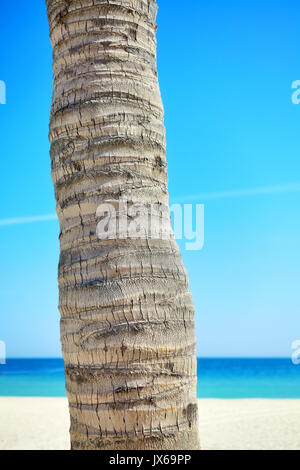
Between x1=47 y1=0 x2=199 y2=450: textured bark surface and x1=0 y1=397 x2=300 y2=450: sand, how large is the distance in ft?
29.5

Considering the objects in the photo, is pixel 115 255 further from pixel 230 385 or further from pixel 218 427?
pixel 230 385

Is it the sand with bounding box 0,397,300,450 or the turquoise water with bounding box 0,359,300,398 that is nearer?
the sand with bounding box 0,397,300,450

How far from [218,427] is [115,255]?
41.3 ft

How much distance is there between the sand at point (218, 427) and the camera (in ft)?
36.3

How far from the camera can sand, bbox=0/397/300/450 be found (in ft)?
36.3

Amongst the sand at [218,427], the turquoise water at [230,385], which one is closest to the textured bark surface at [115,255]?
the sand at [218,427]

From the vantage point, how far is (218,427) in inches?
529

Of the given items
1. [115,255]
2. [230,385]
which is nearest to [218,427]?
[115,255]

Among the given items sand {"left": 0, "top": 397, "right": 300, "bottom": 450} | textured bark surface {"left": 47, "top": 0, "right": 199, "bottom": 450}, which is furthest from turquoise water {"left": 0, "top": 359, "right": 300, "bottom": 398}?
textured bark surface {"left": 47, "top": 0, "right": 199, "bottom": 450}

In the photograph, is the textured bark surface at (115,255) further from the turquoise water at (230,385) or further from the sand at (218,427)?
the turquoise water at (230,385)

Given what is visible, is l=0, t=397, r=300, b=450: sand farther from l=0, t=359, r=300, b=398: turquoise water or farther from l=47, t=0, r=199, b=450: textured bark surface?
l=0, t=359, r=300, b=398: turquoise water

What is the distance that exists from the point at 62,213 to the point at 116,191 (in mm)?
359

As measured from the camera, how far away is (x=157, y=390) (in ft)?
7.33

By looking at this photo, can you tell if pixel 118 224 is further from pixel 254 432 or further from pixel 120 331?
pixel 254 432
